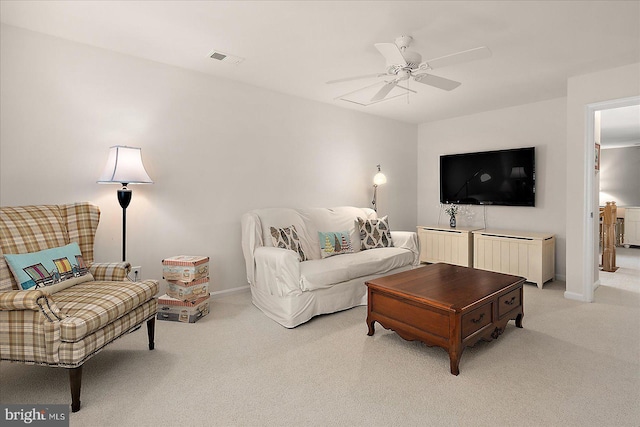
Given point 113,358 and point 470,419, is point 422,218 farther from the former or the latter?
point 113,358

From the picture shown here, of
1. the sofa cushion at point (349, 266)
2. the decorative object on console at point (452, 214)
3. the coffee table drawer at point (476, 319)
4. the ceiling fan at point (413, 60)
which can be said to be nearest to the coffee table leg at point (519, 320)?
the coffee table drawer at point (476, 319)

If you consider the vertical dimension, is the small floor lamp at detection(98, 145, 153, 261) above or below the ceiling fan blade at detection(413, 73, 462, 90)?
below

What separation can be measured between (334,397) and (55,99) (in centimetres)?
309

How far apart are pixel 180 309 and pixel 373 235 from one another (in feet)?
7.50

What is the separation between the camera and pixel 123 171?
280 cm

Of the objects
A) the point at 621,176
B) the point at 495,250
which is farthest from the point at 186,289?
the point at 621,176

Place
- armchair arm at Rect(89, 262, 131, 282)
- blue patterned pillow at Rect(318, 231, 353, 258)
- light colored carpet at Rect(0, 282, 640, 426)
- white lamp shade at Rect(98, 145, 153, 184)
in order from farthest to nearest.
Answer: blue patterned pillow at Rect(318, 231, 353, 258), white lamp shade at Rect(98, 145, 153, 184), armchair arm at Rect(89, 262, 131, 282), light colored carpet at Rect(0, 282, 640, 426)

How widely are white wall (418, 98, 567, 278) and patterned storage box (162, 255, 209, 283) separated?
4125mm

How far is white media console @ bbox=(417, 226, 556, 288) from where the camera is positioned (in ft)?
13.7

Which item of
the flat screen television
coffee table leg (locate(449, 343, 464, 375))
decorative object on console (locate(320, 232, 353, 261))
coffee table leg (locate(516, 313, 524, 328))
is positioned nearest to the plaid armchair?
decorative object on console (locate(320, 232, 353, 261))

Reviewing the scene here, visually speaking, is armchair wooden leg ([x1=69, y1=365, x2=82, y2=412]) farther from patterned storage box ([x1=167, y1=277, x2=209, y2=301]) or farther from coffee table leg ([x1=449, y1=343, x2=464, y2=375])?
coffee table leg ([x1=449, y1=343, x2=464, y2=375])

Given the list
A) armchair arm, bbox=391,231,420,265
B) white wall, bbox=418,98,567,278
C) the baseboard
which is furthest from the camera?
white wall, bbox=418,98,567,278

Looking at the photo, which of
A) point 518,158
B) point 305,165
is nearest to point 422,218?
point 518,158

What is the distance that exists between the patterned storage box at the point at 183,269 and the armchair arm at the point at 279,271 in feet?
1.82
